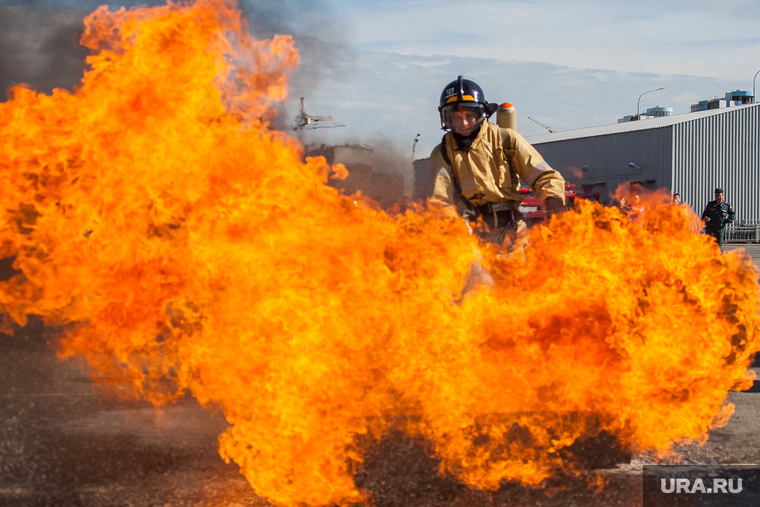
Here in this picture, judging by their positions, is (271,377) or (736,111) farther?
(736,111)

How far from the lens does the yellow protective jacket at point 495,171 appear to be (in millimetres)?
4766

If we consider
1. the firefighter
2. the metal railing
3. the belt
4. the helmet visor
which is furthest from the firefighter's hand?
the metal railing

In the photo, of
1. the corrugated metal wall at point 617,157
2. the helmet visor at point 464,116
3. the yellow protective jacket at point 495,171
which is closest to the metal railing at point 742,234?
the corrugated metal wall at point 617,157

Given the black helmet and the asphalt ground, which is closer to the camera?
the asphalt ground

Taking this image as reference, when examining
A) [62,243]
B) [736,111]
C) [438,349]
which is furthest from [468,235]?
Result: [736,111]

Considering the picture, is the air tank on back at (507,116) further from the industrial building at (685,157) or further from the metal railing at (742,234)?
the metal railing at (742,234)

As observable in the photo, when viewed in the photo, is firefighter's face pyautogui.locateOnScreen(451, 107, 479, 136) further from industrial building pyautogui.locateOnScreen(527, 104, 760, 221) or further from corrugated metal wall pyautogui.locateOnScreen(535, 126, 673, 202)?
corrugated metal wall pyautogui.locateOnScreen(535, 126, 673, 202)

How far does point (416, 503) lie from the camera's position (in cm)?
367

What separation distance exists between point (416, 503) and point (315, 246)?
58.8 inches

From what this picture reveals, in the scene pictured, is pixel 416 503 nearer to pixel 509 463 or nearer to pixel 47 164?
pixel 509 463

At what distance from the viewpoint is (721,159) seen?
33844 mm

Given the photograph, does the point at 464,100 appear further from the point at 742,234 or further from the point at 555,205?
the point at 742,234

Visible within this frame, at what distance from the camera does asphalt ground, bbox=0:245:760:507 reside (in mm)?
3734

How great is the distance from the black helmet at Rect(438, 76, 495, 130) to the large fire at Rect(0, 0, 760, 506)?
0.71m
